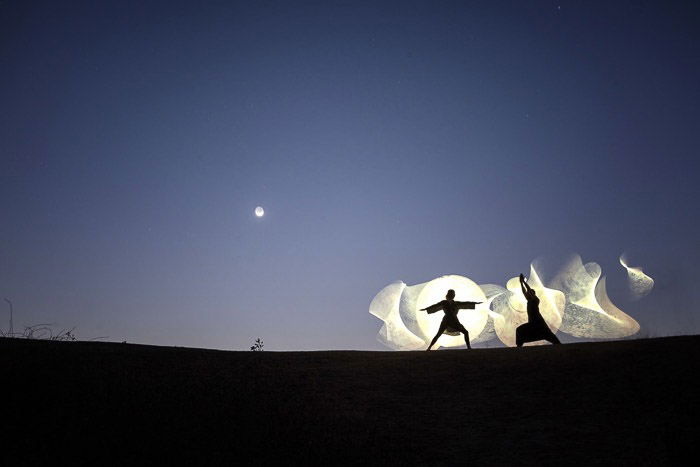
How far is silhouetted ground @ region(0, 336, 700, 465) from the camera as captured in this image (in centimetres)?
740

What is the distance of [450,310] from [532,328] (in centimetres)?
246

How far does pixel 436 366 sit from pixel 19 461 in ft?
26.4

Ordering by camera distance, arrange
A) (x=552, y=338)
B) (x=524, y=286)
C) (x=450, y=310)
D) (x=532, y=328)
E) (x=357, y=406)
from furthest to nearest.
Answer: (x=450, y=310) → (x=524, y=286) → (x=532, y=328) → (x=552, y=338) → (x=357, y=406)

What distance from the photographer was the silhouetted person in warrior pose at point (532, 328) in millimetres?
15953

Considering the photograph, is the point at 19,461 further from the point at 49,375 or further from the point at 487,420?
the point at 487,420

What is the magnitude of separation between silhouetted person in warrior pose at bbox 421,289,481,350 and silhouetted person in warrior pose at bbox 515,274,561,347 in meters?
1.54

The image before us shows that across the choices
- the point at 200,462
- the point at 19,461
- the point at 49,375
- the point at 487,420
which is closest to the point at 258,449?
the point at 200,462

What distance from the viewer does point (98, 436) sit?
779 cm

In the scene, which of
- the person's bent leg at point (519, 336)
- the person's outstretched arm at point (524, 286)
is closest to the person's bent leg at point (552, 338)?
the person's bent leg at point (519, 336)

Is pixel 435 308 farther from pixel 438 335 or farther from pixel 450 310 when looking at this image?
pixel 438 335

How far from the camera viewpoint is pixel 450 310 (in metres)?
17.0

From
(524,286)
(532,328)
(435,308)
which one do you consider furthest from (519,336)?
(435,308)

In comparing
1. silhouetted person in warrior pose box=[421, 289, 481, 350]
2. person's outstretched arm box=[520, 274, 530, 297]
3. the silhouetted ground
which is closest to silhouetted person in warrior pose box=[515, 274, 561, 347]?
person's outstretched arm box=[520, 274, 530, 297]

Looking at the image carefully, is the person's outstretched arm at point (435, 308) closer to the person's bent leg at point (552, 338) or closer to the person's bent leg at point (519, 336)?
the person's bent leg at point (519, 336)
